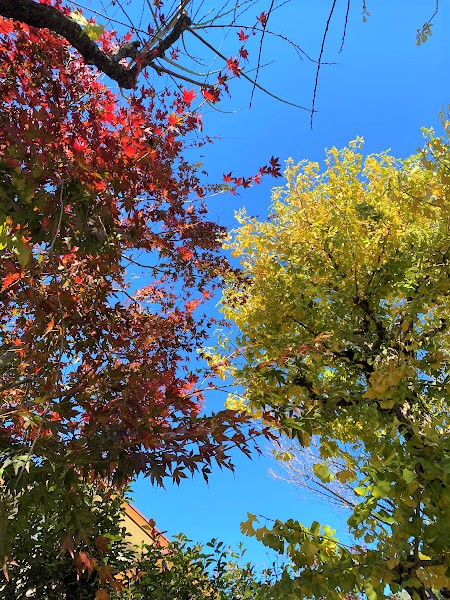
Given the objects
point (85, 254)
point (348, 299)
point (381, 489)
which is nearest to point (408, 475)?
point (381, 489)

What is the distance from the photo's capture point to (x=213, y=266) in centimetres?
459

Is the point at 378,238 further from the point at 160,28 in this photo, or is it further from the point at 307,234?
the point at 160,28

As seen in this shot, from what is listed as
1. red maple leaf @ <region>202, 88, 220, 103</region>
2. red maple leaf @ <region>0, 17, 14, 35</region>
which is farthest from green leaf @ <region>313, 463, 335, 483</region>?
red maple leaf @ <region>0, 17, 14, 35</region>

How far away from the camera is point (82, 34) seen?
230cm

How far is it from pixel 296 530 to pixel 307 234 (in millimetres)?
3923

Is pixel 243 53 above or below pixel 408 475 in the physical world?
above

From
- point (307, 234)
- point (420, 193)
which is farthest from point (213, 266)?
point (420, 193)

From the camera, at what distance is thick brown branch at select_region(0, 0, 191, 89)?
7.16 ft

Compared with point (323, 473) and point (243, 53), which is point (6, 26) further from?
point (323, 473)

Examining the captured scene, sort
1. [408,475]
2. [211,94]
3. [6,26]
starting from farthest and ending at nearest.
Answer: [6,26], [211,94], [408,475]

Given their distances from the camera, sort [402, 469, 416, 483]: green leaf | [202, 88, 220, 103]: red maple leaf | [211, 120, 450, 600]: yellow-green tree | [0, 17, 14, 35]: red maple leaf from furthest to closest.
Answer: [211, 120, 450, 600]: yellow-green tree → [0, 17, 14, 35]: red maple leaf → [202, 88, 220, 103]: red maple leaf → [402, 469, 416, 483]: green leaf

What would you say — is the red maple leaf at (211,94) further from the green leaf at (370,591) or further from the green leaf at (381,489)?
the green leaf at (370,591)

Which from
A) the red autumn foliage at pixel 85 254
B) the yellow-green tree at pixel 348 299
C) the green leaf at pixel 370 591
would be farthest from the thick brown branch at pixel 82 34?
the green leaf at pixel 370 591

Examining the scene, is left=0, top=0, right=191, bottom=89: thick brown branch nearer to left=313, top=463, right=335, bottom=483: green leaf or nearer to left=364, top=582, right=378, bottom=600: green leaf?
left=313, top=463, right=335, bottom=483: green leaf
